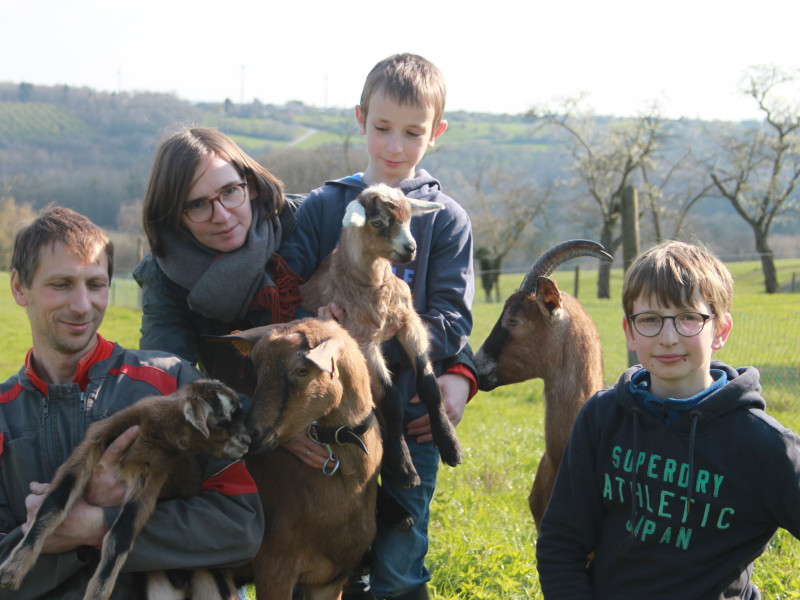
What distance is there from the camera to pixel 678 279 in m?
2.56

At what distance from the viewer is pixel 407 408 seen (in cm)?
359

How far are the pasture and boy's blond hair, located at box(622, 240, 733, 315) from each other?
56cm

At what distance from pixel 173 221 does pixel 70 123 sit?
8719cm

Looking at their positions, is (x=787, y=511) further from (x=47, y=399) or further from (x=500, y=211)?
(x=500, y=211)

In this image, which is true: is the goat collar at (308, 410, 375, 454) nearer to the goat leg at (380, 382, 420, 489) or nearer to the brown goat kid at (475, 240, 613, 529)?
the goat leg at (380, 382, 420, 489)

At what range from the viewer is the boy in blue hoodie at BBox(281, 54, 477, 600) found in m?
3.47

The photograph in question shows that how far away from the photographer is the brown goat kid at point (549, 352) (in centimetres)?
388

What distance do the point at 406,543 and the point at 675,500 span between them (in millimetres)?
1465

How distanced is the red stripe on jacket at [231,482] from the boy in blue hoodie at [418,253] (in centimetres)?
86

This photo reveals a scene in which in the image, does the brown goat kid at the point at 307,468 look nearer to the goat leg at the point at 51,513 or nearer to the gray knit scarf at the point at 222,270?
the gray knit scarf at the point at 222,270

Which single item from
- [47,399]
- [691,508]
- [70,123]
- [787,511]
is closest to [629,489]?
[691,508]

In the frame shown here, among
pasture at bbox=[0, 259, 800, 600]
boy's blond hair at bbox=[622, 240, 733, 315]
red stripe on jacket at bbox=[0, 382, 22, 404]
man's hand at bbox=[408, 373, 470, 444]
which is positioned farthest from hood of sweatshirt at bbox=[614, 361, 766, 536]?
red stripe on jacket at bbox=[0, 382, 22, 404]

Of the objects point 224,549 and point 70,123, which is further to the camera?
point 70,123

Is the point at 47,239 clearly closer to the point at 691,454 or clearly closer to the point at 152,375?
the point at 152,375
